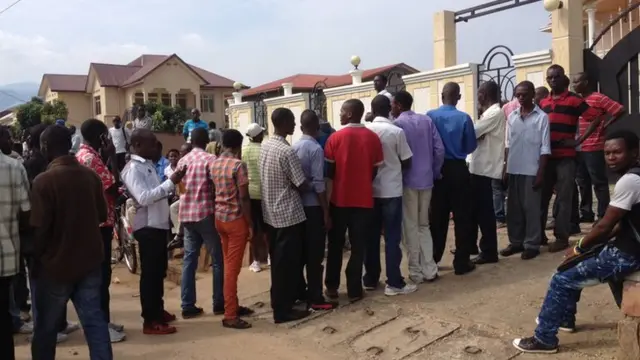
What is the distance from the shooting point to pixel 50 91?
48.4 metres

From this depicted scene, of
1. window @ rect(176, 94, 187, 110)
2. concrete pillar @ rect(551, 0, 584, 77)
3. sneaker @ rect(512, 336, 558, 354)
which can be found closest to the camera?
sneaker @ rect(512, 336, 558, 354)

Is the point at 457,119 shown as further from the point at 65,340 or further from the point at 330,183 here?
the point at 65,340

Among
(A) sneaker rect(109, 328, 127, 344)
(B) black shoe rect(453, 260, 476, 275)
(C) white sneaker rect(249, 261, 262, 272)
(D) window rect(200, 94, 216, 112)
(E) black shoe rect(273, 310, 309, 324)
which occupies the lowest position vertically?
(A) sneaker rect(109, 328, 127, 344)

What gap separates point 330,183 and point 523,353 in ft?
7.26

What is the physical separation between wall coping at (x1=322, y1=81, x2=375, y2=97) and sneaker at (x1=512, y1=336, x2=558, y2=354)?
28.7 feet

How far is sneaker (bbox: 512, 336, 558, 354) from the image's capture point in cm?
403

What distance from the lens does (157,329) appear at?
529cm

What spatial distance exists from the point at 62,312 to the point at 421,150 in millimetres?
3376

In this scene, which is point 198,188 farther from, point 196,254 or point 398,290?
point 398,290

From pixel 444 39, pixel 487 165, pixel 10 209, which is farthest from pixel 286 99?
pixel 10 209

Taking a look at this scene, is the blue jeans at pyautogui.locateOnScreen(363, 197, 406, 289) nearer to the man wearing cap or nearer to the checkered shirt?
the man wearing cap

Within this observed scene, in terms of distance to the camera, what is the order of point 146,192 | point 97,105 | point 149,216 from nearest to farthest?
1. point 146,192
2. point 149,216
3. point 97,105

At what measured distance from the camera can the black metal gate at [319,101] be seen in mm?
13930

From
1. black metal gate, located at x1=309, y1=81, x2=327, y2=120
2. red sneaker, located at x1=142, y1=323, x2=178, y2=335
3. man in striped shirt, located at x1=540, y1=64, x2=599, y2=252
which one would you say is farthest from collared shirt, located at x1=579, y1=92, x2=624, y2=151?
black metal gate, located at x1=309, y1=81, x2=327, y2=120
